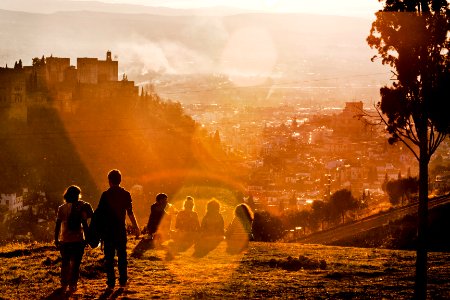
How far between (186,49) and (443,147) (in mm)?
112776

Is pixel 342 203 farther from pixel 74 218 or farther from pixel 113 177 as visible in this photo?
pixel 74 218

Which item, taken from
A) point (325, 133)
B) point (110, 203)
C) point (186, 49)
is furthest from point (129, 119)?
point (186, 49)

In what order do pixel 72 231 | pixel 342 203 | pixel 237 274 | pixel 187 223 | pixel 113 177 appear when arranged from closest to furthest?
pixel 72 231, pixel 113 177, pixel 237 274, pixel 187 223, pixel 342 203

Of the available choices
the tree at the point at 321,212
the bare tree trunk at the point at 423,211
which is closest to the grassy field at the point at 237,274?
the bare tree trunk at the point at 423,211

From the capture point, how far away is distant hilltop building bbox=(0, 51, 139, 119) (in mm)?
55031

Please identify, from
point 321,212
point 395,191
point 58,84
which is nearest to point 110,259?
point 321,212

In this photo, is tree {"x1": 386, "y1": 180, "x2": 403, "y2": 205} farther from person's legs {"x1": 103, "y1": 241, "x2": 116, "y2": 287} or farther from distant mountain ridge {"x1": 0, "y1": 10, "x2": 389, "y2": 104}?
distant mountain ridge {"x1": 0, "y1": 10, "x2": 389, "y2": 104}

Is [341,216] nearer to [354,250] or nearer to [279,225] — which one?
[279,225]

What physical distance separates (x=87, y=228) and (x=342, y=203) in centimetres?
2676

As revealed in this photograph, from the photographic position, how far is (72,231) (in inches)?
416

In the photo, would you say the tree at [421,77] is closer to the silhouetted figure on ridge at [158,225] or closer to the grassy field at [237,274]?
the grassy field at [237,274]

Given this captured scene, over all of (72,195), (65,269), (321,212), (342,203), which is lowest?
(321,212)

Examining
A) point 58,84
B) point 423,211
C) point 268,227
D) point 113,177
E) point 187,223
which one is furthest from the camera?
point 58,84

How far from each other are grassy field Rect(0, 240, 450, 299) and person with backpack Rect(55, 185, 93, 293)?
1.25ft
